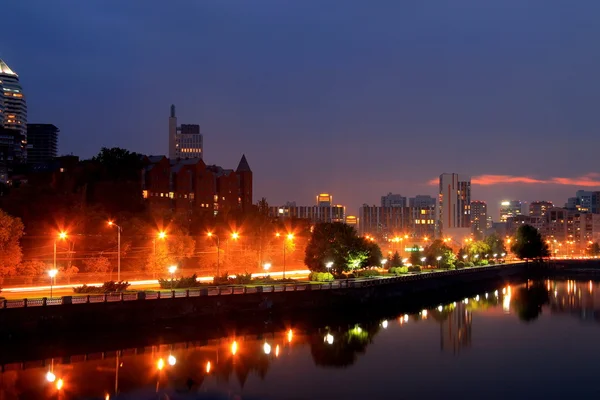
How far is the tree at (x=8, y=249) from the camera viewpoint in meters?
66.9

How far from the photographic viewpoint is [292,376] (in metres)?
46.9

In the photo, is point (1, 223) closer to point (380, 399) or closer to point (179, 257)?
point (179, 257)

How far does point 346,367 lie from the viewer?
51.0 metres

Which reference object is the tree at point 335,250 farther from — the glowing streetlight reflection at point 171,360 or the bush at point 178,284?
the glowing streetlight reflection at point 171,360

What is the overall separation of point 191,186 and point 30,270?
73.6 m

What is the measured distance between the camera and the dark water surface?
4212cm

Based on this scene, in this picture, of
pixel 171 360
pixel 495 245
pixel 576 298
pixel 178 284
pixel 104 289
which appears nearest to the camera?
pixel 171 360

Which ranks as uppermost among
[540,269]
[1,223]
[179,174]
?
[179,174]

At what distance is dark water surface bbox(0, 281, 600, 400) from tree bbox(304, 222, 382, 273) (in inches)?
764


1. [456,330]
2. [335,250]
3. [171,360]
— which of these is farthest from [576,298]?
[171,360]

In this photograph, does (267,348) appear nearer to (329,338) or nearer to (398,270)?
(329,338)

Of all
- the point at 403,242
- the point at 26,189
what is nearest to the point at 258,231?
the point at 26,189

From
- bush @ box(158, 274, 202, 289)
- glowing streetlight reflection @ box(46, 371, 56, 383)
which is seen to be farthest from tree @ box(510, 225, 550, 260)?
glowing streetlight reflection @ box(46, 371, 56, 383)

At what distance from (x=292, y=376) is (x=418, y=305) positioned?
167ft
